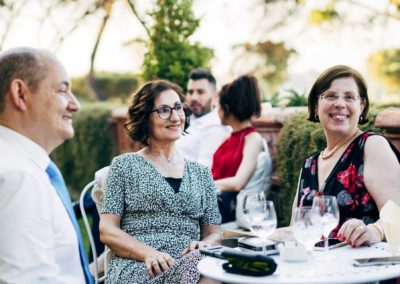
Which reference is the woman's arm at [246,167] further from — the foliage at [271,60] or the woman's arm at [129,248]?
the foliage at [271,60]

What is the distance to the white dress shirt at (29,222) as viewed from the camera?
6.51 feet

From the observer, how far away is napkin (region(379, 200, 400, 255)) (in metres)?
2.67

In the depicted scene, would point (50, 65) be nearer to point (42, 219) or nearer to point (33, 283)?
point (42, 219)

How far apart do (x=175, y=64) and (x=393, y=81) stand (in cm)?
2023

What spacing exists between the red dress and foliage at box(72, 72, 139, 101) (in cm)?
→ 1594

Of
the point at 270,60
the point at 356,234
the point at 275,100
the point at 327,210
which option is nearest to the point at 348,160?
the point at 356,234

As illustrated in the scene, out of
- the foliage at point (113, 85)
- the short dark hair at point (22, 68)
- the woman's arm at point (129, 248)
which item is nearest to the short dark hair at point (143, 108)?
the woman's arm at point (129, 248)

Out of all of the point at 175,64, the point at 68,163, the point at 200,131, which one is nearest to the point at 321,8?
the point at 68,163

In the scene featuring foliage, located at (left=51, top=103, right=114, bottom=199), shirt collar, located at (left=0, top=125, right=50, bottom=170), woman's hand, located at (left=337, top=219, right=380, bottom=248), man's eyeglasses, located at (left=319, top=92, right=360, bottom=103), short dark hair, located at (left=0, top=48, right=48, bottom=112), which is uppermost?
short dark hair, located at (left=0, top=48, right=48, bottom=112)

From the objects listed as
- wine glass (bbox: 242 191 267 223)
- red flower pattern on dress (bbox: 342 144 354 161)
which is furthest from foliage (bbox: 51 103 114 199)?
wine glass (bbox: 242 191 267 223)

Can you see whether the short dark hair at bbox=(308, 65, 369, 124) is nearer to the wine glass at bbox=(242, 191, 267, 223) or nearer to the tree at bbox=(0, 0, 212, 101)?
the wine glass at bbox=(242, 191, 267, 223)

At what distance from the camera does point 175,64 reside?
7.45 metres

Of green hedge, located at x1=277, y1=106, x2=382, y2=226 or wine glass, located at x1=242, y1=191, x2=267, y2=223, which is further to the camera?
green hedge, located at x1=277, y1=106, x2=382, y2=226

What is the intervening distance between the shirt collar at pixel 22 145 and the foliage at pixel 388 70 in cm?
2256
